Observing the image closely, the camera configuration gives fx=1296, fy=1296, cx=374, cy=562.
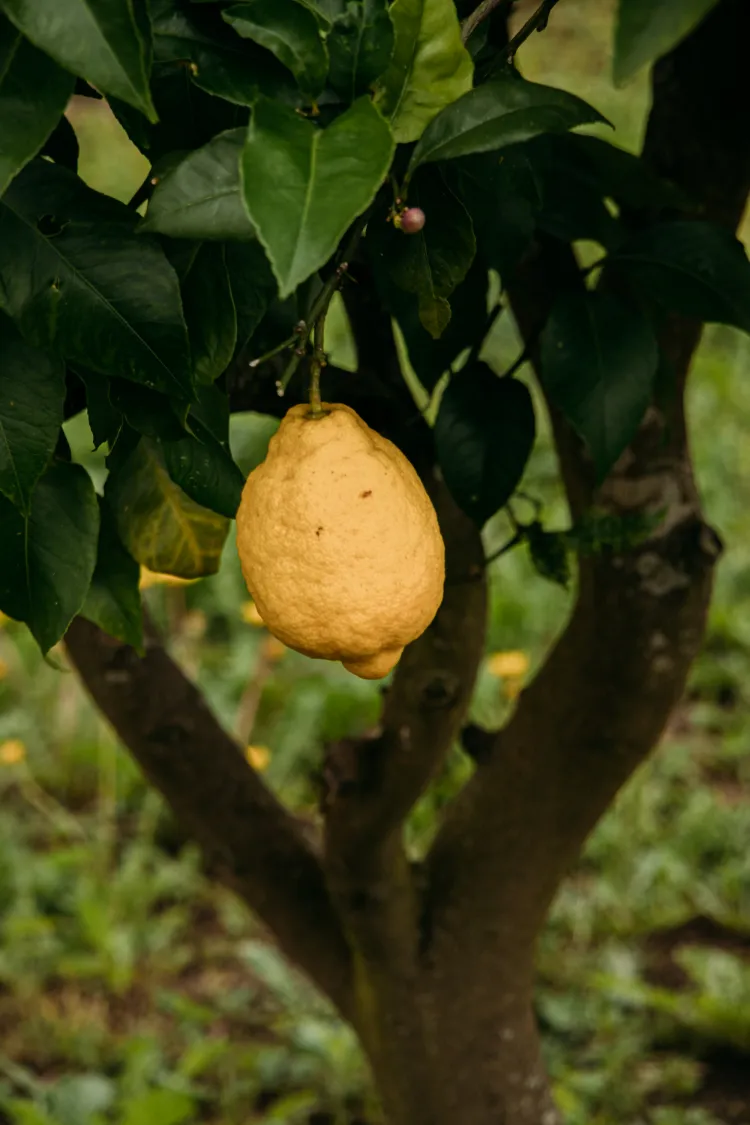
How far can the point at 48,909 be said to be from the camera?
2.47 m

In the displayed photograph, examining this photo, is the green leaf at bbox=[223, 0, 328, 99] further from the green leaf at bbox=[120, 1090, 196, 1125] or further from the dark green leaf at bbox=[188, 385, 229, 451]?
the green leaf at bbox=[120, 1090, 196, 1125]

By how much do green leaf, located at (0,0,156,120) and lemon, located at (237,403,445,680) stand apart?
23 centimetres

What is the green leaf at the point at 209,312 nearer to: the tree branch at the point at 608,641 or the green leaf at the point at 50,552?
the green leaf at the point at 50,552

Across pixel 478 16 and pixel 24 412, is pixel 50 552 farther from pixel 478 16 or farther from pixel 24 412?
pixel 478 16

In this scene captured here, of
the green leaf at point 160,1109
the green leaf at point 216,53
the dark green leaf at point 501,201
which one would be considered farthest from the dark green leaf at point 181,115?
the green leaf at point 160,1109

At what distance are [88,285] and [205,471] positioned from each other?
145 millimetres

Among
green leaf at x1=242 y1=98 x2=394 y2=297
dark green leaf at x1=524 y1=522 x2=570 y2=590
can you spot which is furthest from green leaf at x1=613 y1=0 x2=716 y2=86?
dark green leaf at x1=524 y1=522 x2=570 y2=590

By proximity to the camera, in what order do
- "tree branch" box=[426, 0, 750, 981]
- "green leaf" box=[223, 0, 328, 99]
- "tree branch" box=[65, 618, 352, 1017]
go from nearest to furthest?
"green leaf" box=[223, 0, 328, 99]
"tree branch" box=[426, 0, 750, 981]
"tree branch" box=[65, 618, 352, 1017]

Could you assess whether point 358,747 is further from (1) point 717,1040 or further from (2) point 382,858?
(1) point 717,1040

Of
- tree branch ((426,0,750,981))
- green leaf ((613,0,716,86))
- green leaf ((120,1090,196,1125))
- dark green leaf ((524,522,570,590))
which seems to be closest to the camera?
green leaf ((613,0,716,86))

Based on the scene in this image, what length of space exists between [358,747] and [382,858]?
122 millimetres

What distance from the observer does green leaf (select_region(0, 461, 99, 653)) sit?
70 centimetres

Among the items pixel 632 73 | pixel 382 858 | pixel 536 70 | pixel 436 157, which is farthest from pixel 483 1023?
pixel 536 70

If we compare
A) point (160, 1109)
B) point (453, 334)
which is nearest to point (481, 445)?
point (453, 334)
